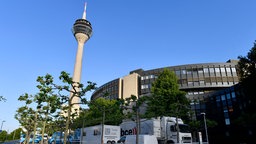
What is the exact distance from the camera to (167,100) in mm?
27969

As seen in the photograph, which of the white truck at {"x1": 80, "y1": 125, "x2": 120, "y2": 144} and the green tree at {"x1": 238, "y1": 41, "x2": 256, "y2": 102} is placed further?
the white truck at {"x1": 80, "y1": 125, "x2": 120, "y2": 144}

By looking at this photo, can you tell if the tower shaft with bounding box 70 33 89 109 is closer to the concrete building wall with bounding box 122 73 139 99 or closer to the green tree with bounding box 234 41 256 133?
the concrete building wall with bounding box 122 73 139 99

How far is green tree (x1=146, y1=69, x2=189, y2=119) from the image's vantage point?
24.4 m

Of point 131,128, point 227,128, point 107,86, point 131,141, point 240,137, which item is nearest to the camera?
point 131,141

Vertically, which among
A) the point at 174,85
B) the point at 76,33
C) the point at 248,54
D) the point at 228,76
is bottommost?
the point at 174,85

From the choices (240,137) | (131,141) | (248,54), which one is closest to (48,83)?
(131,141)

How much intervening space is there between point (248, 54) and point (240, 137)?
23222 millimetres

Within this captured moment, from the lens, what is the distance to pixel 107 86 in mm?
76438

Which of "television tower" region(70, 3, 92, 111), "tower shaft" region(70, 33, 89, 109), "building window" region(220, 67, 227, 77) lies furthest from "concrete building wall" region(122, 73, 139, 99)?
"television tower" region(70, 3, 92, 111)

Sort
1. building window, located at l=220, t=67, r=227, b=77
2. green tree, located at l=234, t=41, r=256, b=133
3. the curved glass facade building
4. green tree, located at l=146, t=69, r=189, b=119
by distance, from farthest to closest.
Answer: building window, located at l=220, t=67, r=227, b=77, the curved glass facade building, green tree, located at l=146, t=69, r=189, b=119, green tree, located at l=234, t=41, r=256, b=133

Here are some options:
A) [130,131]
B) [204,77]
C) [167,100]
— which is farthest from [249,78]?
[204,77]

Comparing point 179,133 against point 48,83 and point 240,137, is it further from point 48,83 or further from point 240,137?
point 240,137

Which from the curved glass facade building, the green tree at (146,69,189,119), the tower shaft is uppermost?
the tower shaft

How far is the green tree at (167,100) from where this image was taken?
960 inches
